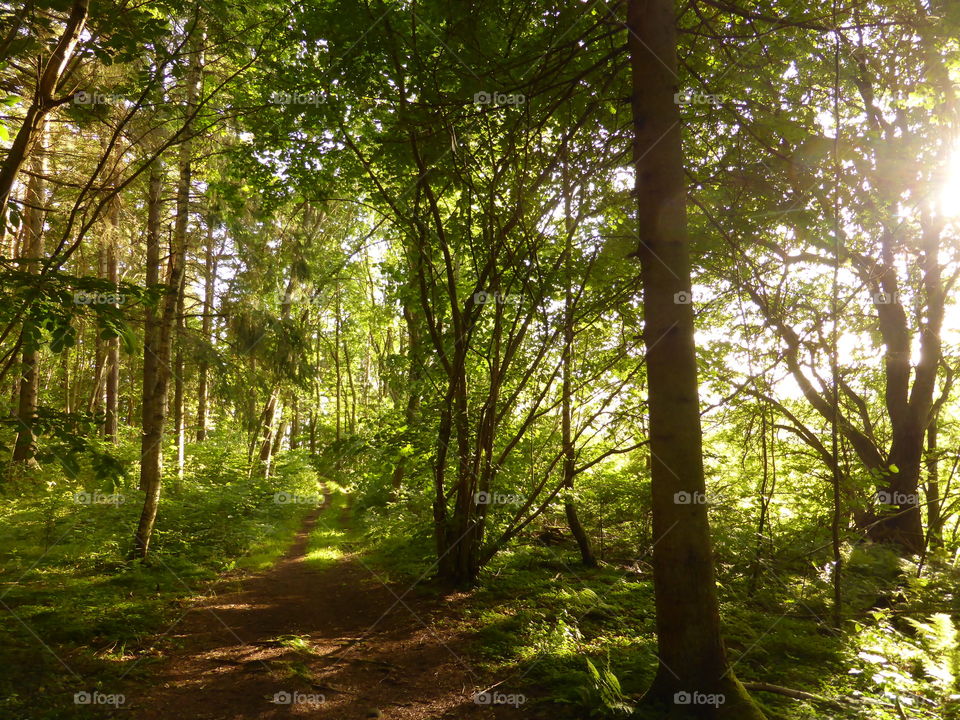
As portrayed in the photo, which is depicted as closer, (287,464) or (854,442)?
(854,442)

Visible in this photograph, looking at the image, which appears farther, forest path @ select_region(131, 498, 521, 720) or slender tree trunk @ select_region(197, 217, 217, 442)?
slender tree trunk @ select_region(197, 217, 217, 442)

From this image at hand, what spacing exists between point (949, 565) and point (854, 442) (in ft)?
8.90

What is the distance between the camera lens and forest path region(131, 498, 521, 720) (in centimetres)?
427

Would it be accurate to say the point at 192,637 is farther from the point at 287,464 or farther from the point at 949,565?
the point at 287,464

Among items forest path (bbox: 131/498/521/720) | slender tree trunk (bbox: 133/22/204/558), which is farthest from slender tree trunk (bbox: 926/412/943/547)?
slender tree trunk (bbox: 133/22/204/558)

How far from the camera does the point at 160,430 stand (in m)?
8.32

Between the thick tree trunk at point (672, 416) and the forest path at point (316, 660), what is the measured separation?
4.90 ft

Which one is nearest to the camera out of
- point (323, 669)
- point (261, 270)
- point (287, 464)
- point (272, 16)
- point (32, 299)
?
point (32, 299)

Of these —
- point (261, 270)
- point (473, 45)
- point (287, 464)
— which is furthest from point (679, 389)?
point (287, 464)

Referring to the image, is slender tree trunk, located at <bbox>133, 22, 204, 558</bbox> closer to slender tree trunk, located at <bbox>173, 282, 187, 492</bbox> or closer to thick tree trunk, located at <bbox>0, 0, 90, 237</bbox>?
slender tree trunk, located at <bbox>173, 282, 187, 492</bbox>

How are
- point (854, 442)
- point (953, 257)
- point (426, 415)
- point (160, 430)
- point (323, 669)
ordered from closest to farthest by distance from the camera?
point (323, 669) → point (426, 415) → point (160, 430) → point (953, 257) → point (854, 442)

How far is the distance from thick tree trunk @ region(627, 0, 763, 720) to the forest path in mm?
1492

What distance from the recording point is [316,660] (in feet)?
17.2

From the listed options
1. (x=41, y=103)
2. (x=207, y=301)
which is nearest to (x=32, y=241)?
(x=41, y=103)
